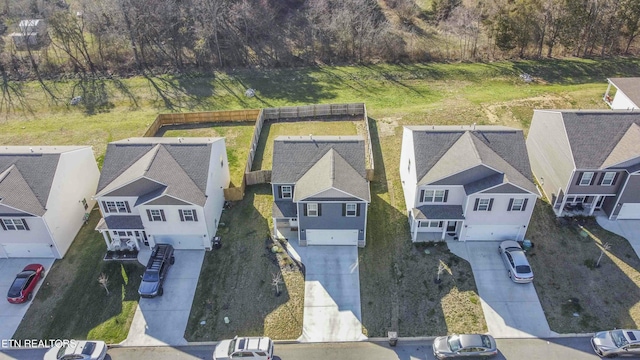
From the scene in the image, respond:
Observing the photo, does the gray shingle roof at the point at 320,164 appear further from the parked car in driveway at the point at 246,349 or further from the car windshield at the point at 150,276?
the car windshield at the point at 150,276

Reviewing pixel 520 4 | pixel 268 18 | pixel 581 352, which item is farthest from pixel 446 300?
pixel 268 18

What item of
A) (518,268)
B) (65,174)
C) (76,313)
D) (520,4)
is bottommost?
(76,313)

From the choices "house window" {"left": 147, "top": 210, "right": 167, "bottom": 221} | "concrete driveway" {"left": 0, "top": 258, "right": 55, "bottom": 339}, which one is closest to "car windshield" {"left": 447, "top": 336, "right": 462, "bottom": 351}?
"house window" {"left": 147, "top": 210, "right": 167, "bottom": 221}

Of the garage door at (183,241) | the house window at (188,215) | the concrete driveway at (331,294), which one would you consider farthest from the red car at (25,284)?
the concrete driveway at (331,294)

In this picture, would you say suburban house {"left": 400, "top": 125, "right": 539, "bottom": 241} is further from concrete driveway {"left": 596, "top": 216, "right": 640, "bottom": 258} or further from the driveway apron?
concrete driveway {"left": 596, "top": 216, "right": 640, "bottom": 258}

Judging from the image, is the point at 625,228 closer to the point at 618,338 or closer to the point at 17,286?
the point at 618,338

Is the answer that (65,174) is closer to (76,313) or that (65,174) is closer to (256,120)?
(76,313)
